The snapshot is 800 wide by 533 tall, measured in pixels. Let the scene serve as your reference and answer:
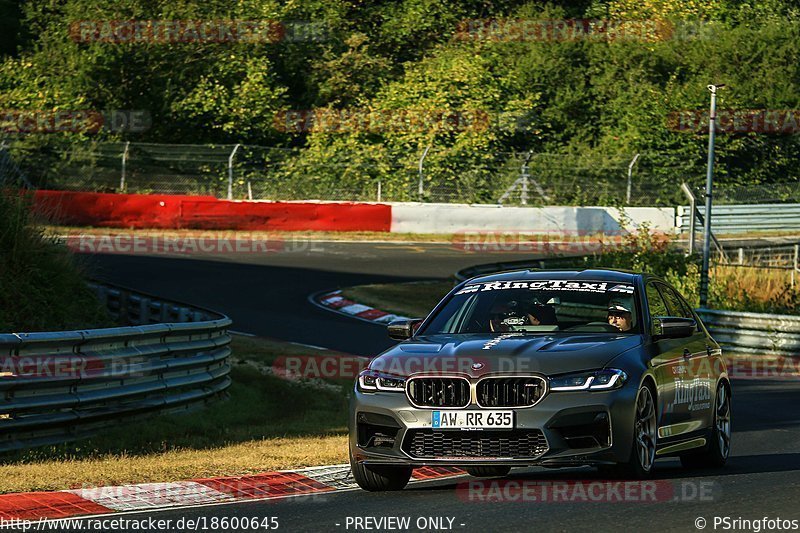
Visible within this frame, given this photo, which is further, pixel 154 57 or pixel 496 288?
pixel 154 57

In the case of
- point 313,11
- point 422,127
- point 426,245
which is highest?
point 313,11

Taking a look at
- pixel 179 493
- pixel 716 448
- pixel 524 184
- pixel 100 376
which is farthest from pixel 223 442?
pixel 524 184

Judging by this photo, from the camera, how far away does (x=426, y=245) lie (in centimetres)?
3641

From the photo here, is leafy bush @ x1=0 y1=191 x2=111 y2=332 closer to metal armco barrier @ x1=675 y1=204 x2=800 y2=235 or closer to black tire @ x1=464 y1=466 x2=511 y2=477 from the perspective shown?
black tire @ x1=464 y1=466 x2=511 y2=477

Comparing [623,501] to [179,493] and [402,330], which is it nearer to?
[402,330]

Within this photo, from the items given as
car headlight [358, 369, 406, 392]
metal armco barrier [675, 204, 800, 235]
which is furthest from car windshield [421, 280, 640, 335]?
metal armco barrier [675, 204, 800, 235]

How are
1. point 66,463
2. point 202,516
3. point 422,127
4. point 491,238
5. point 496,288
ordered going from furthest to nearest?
1. point 422,127
2. point 491,238
3. point 66,463
4. point 496,288
5. point 202,516

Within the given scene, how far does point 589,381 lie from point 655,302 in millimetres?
2163

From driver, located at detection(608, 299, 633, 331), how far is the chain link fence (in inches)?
1166

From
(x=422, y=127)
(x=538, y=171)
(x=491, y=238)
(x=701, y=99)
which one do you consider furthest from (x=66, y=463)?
(x=701, y=99)

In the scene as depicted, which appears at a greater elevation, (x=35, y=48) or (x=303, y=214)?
(x=35, y=48)

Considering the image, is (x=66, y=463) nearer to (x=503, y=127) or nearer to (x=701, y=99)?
(x=503, y=127)

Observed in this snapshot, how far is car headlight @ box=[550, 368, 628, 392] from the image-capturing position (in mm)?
8484

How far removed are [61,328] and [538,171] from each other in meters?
25.8
